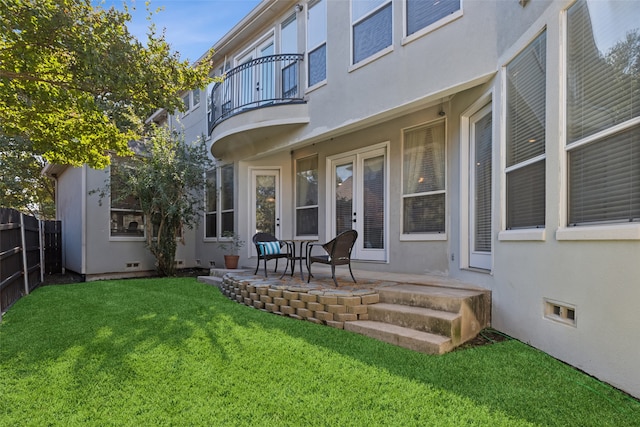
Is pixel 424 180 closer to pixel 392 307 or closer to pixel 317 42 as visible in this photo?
pixel 392 307

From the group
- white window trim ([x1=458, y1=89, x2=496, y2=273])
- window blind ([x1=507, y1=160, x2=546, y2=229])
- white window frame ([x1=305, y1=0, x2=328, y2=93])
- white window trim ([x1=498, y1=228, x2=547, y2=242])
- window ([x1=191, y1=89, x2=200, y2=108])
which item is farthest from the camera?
window ([x1=191, y1=89, x2=200, y2=108])

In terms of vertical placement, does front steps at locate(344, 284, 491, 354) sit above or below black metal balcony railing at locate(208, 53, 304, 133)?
below

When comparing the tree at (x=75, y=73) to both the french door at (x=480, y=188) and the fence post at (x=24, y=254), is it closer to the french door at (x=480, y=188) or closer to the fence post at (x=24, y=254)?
the fence post at (x=24, y=254)

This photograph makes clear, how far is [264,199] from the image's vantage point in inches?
361

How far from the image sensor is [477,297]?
390cm

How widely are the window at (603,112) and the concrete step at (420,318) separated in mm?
1420

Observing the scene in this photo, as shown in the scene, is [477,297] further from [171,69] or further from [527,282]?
[171,69]

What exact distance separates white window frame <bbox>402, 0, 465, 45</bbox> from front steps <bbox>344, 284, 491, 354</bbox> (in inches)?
141

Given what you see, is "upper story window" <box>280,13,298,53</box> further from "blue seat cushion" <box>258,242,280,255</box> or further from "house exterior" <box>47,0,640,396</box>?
"blue seat cushion" <box>258,242,280,255</box>

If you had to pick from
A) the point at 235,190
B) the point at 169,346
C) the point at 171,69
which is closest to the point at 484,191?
the point at 169,346

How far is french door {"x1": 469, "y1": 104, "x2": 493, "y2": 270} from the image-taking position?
460 centimetres

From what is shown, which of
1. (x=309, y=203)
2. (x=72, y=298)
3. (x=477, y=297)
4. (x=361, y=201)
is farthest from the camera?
Result: (x=309, y=203)

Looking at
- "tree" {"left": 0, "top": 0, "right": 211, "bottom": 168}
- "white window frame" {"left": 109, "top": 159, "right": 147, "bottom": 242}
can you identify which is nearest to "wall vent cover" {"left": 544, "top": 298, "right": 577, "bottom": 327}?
"tree" {"left": 0, "top": 0, "right": 211, "bottom": 168}

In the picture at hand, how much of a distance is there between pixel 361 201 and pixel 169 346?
463cm
